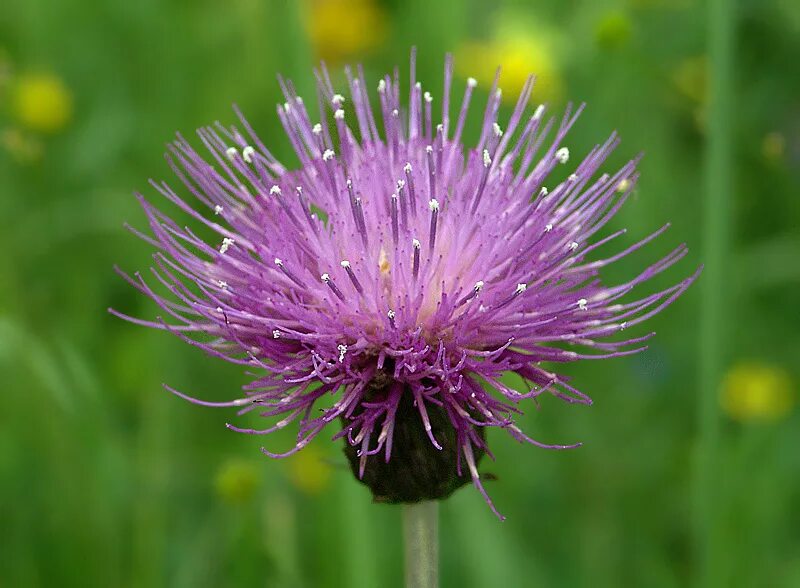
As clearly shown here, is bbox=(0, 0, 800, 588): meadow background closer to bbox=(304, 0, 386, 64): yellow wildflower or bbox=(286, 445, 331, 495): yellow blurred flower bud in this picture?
bbox=(286, 445, 331, 495): yellow blurred flower bud

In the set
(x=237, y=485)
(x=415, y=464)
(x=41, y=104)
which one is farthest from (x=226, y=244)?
(x=41, y=104)

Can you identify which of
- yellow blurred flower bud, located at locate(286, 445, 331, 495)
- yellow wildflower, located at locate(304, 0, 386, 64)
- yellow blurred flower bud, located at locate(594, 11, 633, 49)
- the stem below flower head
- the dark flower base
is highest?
yellow wildflower, located at locate(304, 0, 386, 64)

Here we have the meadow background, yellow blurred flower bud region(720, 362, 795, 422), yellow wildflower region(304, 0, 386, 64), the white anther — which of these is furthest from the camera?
yellow wildflower region(304, 0, 386, 64)

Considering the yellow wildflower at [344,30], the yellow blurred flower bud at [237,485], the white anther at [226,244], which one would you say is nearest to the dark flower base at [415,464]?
the white anther at [226,244]

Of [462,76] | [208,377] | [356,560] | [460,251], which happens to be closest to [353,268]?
[460,251]

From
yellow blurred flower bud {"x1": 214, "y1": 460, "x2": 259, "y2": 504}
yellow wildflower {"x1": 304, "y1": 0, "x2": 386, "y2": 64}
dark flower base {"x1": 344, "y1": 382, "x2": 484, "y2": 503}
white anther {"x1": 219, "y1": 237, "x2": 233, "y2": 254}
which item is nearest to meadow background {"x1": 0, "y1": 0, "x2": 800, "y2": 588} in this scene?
yellow blurred flower bud {"x1": 214, "y1": 460, "x2": 259, "y2": 504}

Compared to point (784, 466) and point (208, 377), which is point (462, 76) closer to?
point (208, 377)

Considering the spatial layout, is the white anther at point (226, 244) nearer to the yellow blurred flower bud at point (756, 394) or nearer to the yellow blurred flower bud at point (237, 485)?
the yellow blurred flower bud at point (237, 485)
